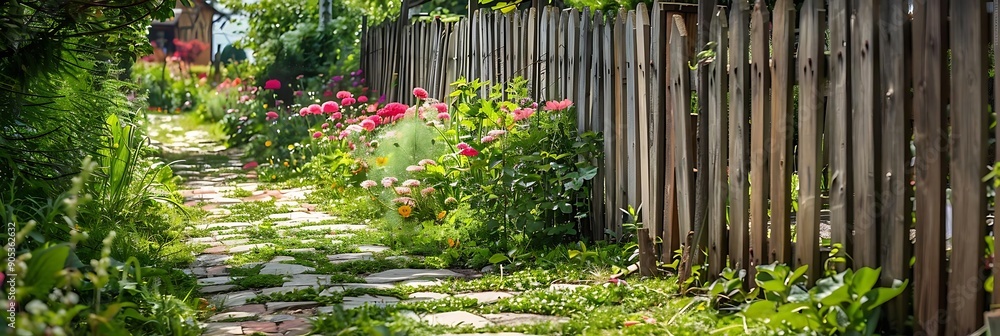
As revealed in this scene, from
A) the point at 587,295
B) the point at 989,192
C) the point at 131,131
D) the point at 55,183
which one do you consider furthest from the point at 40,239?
the point at 131,131

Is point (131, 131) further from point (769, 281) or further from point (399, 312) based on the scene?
point (769, 281)

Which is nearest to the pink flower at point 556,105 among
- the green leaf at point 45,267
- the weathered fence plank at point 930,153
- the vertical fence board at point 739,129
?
the vertical fence board at point 739,129

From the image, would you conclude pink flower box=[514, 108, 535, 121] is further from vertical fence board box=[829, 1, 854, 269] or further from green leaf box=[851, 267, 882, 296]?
green leaf box=[851, 267, 882, 296]

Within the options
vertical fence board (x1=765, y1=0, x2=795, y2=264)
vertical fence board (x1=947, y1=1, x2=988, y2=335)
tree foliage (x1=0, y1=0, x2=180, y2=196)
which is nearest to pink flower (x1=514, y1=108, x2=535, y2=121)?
tree foliage (x1=0, y1=0, x2=180, y2=196)

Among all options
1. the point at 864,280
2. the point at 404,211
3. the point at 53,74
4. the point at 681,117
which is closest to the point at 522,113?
the point at 404,211

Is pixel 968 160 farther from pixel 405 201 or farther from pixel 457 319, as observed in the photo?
pixel 405 201

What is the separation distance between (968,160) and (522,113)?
285cm

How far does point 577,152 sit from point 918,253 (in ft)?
7.67

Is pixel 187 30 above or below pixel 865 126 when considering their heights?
above

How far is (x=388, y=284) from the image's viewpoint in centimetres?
448

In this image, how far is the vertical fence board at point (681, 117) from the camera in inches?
167

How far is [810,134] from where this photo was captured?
345 cm

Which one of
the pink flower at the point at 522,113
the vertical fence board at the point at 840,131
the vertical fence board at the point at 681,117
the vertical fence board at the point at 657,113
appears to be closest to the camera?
the vertical fence board at the point at 840,131

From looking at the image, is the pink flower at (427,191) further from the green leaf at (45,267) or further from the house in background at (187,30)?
the house in background at (187,30)
